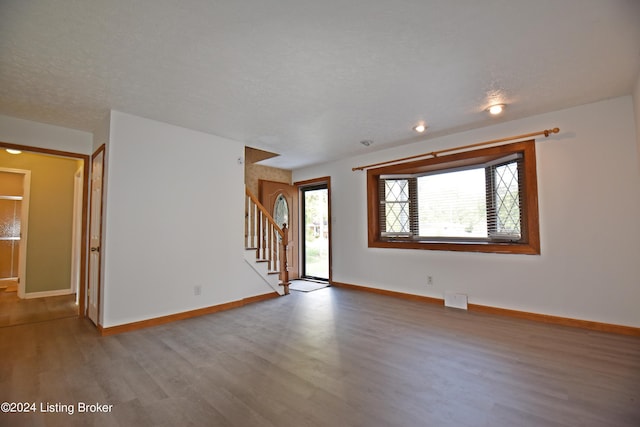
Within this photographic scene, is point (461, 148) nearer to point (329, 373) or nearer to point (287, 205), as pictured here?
point (329, 373)

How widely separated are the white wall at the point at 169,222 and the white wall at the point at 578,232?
10.6 ft

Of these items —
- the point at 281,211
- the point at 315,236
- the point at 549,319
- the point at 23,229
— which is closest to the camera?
the point at 549,319

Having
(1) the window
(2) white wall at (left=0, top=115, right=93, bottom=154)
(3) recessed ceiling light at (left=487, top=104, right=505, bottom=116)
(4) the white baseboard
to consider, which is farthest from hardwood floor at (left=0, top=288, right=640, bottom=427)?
(3) recessed ceiling light at (left=487, top=104, right=505, bottom=116)

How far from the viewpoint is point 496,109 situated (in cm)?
325

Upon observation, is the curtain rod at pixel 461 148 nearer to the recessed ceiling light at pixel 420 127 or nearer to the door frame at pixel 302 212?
the recessed ceiling light at pixel 420 127

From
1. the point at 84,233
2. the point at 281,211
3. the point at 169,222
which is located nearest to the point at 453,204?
the point at 281,211

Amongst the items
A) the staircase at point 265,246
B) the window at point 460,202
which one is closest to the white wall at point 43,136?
the staircase at point 265,246

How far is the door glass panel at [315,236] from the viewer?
6.51 meters

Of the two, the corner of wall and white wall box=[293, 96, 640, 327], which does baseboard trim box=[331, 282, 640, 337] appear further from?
the corner of wall

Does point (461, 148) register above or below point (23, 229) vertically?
above

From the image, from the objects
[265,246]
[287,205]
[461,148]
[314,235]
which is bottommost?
[265,246]

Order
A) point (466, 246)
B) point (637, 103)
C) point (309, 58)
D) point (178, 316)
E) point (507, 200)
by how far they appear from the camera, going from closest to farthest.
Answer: point (309, 58) < point (637, 103) < point (178, 316) < point (507, 200) < point (466, 246)

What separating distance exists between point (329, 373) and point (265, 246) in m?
2.89

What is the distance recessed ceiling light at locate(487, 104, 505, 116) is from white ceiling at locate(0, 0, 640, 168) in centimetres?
8
